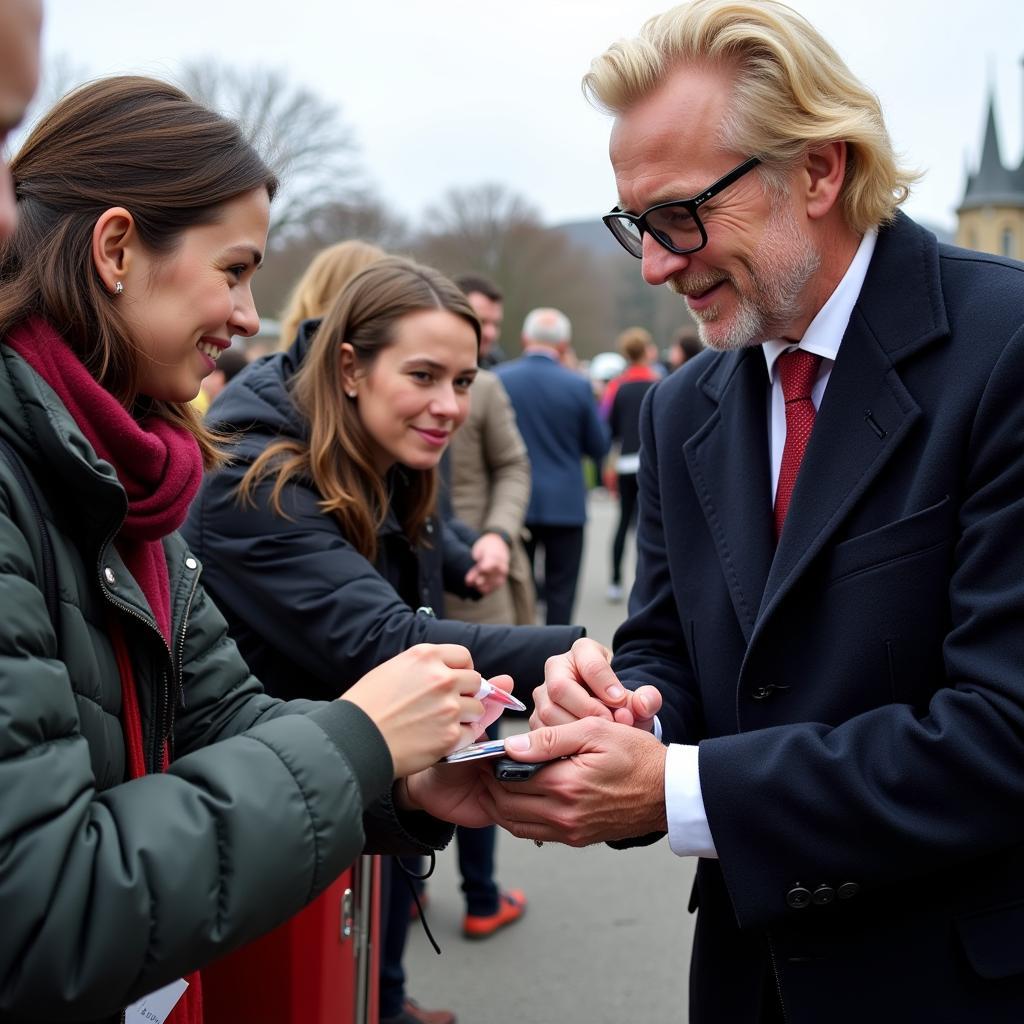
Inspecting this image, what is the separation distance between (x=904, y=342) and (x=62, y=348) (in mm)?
1280

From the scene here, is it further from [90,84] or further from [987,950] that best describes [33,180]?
[987,950]

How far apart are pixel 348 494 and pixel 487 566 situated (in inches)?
49.2

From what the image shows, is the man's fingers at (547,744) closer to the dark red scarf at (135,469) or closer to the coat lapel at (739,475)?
the coat lapel at (739,475)

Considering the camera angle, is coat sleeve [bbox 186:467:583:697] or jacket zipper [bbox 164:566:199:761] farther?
coat sleeve [bbox 186:467:583:697]

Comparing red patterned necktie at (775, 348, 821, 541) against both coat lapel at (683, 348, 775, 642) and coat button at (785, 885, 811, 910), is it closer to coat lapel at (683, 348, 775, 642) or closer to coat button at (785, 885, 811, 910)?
→ coat lapel at (683, 348, 775, 642)

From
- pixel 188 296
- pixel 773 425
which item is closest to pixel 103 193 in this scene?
pixel 188 296

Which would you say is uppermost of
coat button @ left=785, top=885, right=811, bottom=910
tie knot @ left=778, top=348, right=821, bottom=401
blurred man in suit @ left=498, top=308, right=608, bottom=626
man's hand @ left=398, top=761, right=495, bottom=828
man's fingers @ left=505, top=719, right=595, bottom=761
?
tie knot @ left=778, top=348, right=821, bottom=401

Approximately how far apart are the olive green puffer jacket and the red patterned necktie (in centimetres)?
90

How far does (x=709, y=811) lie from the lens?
5.97ft

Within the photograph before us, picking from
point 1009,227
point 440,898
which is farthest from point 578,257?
point 440,898

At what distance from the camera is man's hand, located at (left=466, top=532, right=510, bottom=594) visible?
4.00 meters

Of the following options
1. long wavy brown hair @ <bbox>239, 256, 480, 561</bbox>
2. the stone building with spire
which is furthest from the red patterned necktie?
the stone building with spire

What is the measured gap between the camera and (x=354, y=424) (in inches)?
117

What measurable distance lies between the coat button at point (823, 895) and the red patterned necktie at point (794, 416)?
23.0 inches
